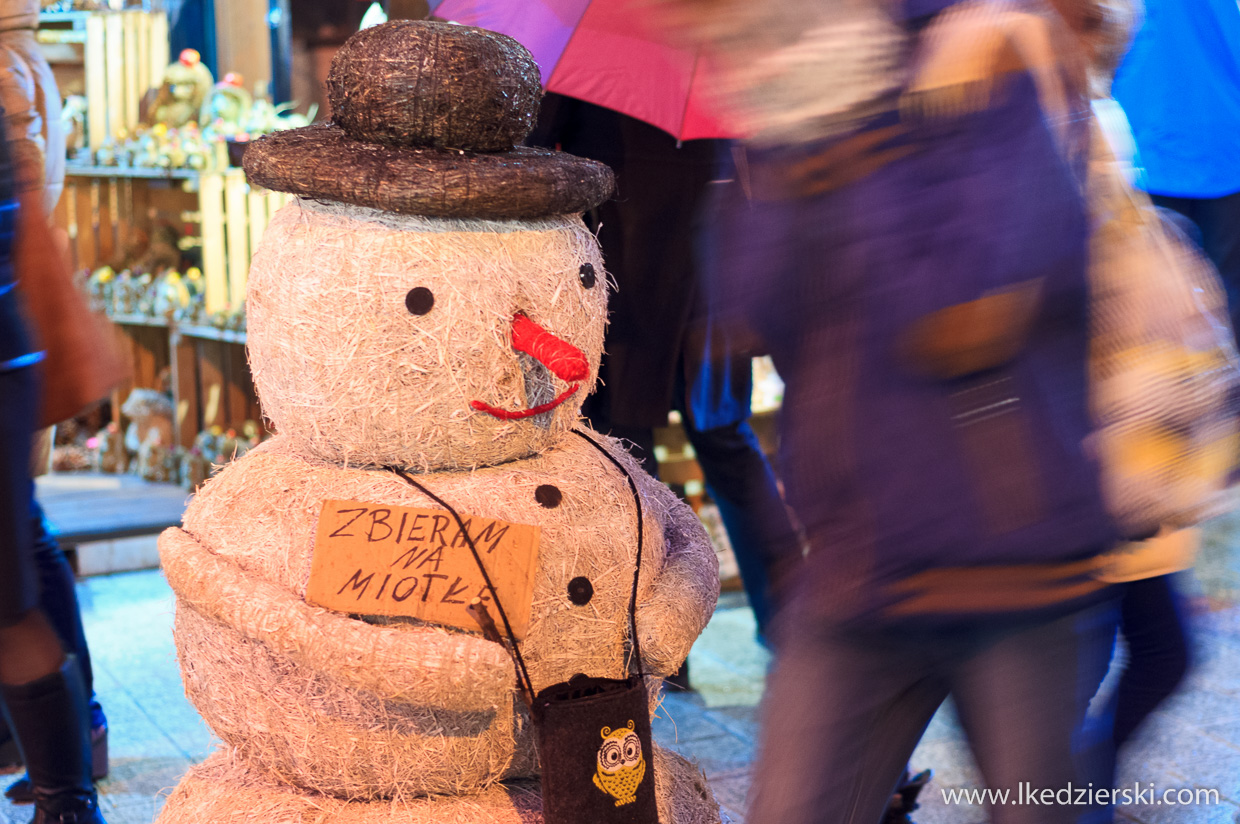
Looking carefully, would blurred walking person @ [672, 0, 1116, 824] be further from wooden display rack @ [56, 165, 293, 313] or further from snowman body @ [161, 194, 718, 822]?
wooden display rack @ [56, 165, 293, 313]

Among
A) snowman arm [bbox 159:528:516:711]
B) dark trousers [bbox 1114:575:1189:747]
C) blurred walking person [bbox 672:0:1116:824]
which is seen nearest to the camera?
blurred walking person [bbox 672:0:1116:824]

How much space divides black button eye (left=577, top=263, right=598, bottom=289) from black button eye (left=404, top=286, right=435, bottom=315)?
25 centimetres

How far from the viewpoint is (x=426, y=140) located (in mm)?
1688

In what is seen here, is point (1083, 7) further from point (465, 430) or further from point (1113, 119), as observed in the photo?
point (465, 430)


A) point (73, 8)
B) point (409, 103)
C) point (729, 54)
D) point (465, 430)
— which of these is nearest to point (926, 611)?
point (729, 54)

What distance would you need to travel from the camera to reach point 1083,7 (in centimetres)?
150

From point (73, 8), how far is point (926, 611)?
4.63 metres

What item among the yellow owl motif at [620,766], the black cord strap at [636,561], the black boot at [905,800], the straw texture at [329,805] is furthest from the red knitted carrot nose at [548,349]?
the black boot at [905,800]

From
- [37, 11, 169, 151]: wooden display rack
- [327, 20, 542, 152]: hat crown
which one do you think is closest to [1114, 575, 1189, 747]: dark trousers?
[327, 20, 542, 152]: hat crown

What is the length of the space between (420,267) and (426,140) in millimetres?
196

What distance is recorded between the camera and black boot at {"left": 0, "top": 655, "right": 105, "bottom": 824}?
78.3 inches

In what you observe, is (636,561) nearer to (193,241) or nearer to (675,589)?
(675,589)

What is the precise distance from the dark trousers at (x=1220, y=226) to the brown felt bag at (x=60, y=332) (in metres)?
2.65

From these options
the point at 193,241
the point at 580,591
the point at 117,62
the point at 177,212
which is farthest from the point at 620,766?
the point at 117,62
